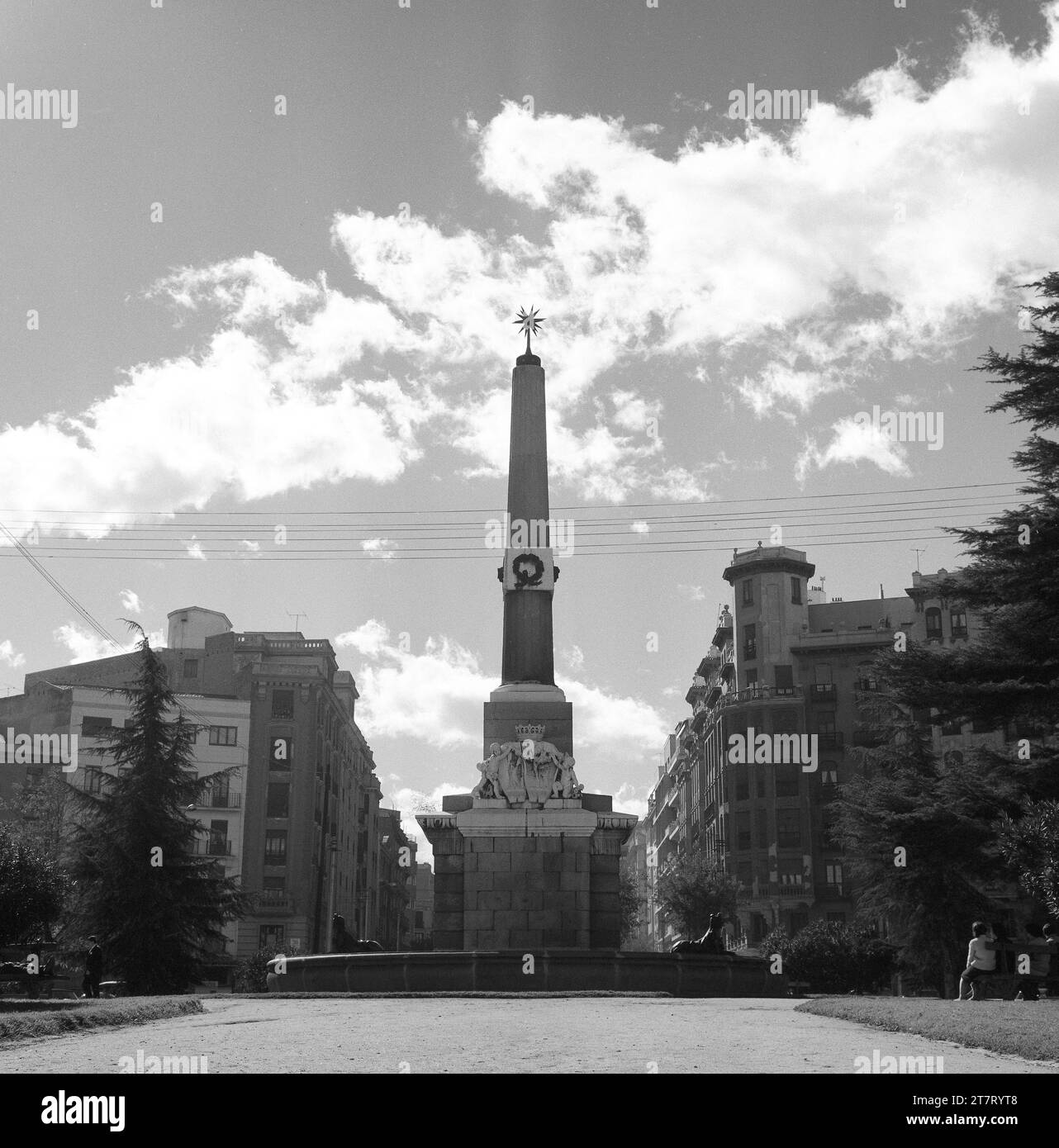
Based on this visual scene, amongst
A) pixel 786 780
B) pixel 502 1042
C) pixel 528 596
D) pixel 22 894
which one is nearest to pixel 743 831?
pixel 786 780

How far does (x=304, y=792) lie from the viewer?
75.3m

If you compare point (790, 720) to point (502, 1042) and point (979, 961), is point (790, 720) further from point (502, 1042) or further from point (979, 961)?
point (502, 1042)

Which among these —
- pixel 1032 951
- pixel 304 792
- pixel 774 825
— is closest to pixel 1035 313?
pixel 1032 951

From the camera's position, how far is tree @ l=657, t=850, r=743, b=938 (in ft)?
238

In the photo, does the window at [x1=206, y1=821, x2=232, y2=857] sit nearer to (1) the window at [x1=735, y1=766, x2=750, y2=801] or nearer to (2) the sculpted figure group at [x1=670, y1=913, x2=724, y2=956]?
(1) the window at [x1=735, y1=766, x2=750, y2=801]

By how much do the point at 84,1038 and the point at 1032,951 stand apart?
89.2 feet

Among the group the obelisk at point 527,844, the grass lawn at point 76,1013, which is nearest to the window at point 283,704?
the obelisk at point 527,844

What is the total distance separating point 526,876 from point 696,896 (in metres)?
42.9

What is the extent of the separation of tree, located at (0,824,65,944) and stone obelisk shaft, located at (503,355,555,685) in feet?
41.4

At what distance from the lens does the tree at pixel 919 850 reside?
3331 cm

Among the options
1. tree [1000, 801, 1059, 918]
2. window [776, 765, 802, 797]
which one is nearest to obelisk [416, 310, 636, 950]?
tree [1000, 801, 1059, 918]

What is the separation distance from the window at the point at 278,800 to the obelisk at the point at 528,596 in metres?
42.3

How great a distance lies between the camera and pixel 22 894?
83.7 feet

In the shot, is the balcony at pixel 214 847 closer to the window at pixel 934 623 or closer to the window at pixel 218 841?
the window at pixel 218 841
